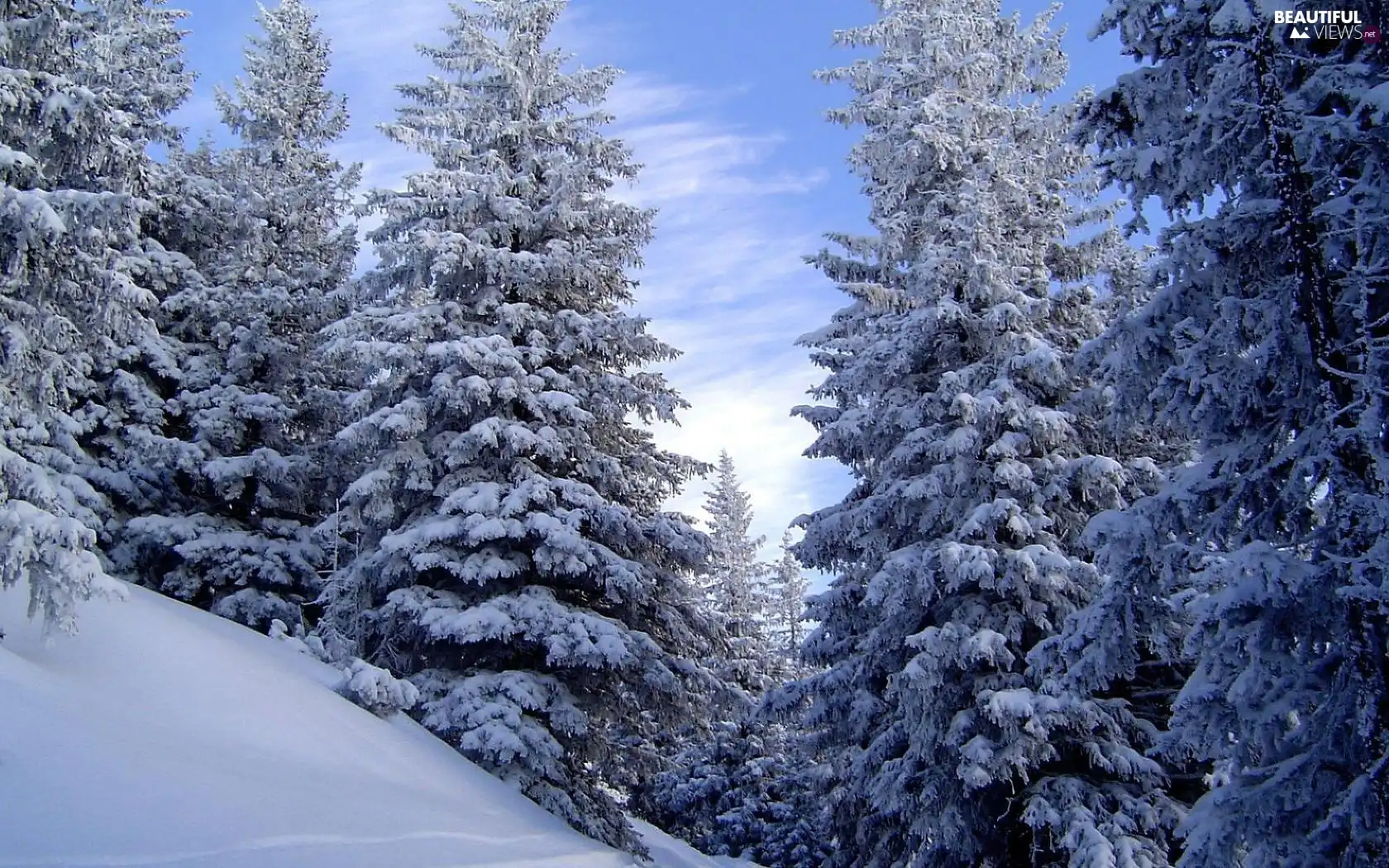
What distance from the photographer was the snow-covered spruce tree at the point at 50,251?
291 inches

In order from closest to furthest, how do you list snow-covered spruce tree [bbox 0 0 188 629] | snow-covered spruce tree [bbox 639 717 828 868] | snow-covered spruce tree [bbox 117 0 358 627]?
snow-covered spruce tree [bbox 0 0 188 629]
snow-covered spruce tree [bbox 117 0 358 627]
snow-covered spruce tree [bbox 639 717 828 868]

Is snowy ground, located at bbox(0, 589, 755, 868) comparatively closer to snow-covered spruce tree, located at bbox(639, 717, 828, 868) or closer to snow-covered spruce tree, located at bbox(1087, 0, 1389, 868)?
snow-covered spruce tree, located at bbox(1087, 0, 1389, 868)

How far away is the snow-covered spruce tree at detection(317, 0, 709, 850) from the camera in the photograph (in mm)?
12617

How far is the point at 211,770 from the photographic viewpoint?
6699 mm

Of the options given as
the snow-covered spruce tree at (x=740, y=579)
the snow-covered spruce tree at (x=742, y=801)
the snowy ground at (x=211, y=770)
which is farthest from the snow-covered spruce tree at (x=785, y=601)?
the snowy ground at (x=211, y=770)

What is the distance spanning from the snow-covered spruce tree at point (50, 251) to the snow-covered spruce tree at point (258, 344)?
7310 millimetres

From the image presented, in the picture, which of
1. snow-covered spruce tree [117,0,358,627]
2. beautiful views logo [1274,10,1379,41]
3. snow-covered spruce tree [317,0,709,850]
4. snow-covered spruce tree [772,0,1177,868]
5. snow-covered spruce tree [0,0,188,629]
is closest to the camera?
beautiful views logo [1274,10,1379,41]

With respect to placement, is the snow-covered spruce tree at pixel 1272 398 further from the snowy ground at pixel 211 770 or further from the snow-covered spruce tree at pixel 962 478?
the snowy ground at pixel 211 770

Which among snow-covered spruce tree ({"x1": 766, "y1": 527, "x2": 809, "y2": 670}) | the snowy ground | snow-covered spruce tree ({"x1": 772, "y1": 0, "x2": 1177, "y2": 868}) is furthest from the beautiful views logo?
snow-covered spruce tree ({"x1": 766, "y1": 527, "x2": 809, "y2": 670})

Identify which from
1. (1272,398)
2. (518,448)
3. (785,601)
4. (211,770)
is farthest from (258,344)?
(785,601)

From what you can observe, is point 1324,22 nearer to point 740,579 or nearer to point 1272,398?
point 1272,398

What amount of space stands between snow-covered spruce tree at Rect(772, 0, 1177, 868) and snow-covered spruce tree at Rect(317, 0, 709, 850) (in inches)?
106

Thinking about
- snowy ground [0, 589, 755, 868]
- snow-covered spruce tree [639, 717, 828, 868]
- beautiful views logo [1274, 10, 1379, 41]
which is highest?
beautiful views logo [1274, 10, 1379, 41]

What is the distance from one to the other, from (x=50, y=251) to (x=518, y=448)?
20.4 ft
